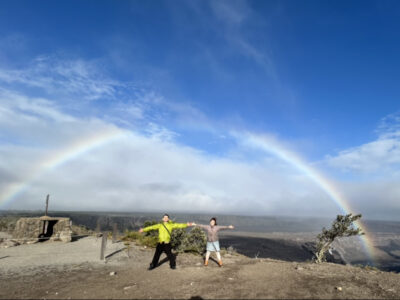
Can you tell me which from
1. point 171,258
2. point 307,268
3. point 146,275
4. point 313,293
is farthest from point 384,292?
point 146,275

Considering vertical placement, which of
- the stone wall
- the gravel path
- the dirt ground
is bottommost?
the gravel path

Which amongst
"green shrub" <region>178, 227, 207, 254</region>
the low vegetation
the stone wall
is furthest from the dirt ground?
the low vegetation

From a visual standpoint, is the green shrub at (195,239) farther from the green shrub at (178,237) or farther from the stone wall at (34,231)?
the stone wall at (34,231)

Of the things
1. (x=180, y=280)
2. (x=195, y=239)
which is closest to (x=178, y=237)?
(x=195, y=239)

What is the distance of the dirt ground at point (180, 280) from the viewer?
28.6 ft

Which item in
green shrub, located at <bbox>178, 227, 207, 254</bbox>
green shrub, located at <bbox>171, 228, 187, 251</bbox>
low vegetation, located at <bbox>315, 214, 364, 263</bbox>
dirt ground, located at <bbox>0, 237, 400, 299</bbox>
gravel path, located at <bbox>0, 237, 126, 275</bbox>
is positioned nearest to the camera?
dirt ground, located at <bbox>0, 237, 400, 299</bbox>

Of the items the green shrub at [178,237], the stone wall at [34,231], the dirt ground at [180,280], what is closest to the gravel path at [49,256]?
the dirt ground at [180,280]

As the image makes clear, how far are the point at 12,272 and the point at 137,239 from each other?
10.3m

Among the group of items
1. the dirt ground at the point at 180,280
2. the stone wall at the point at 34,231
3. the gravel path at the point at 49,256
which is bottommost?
the gravel path at the point at 49,256

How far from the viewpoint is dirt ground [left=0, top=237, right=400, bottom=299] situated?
343 inches

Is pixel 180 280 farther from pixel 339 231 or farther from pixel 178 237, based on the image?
pixel 339 231

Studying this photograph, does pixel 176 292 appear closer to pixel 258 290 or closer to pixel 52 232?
pixel 258 290

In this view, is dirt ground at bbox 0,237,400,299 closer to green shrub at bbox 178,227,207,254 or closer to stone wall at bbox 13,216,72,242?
green shrub at bbox 178,227,207,254

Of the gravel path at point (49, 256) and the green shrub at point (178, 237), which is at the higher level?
the green shrub at point (178, 237)
